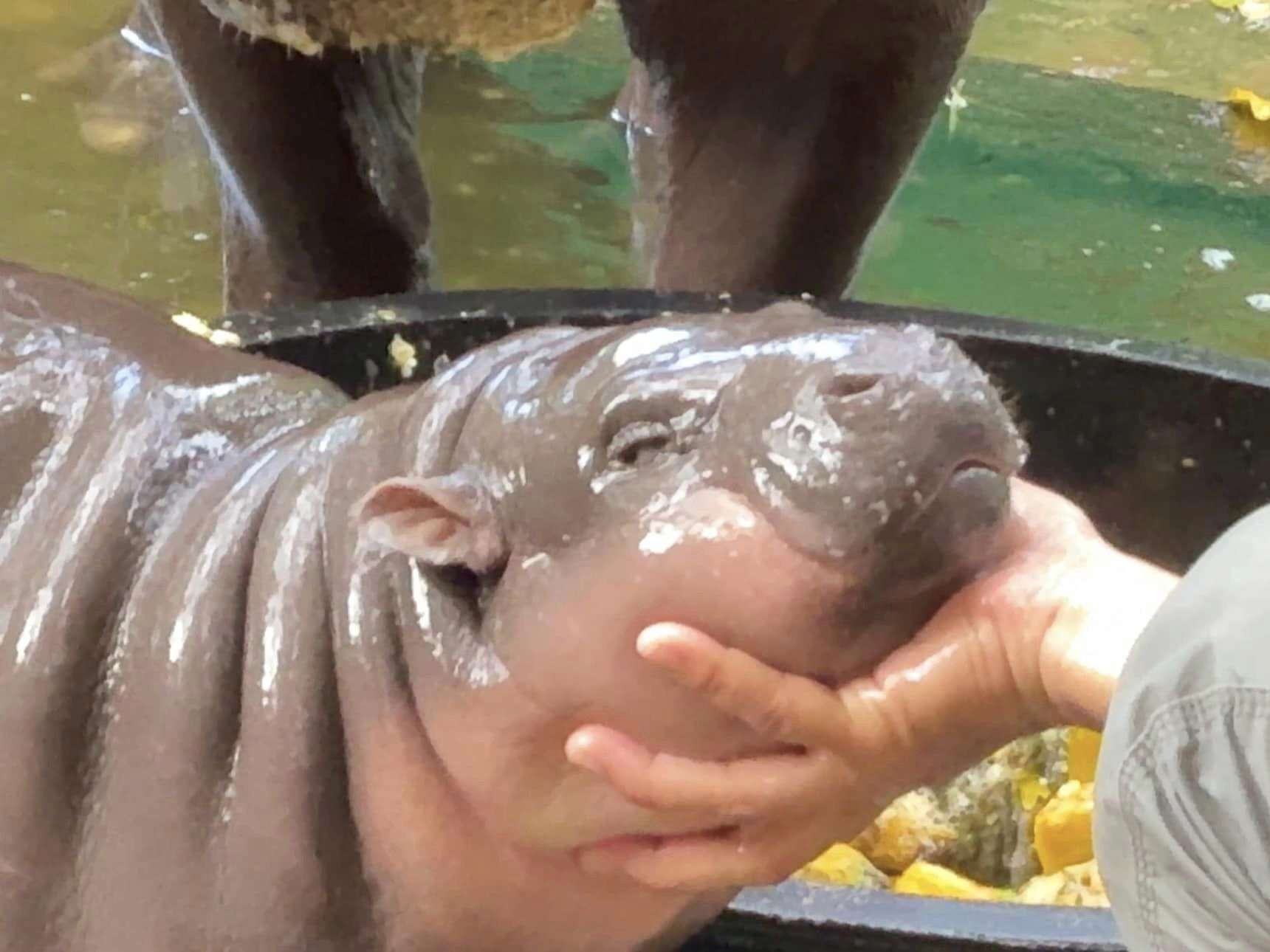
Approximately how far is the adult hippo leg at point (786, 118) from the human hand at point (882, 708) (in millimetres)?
330

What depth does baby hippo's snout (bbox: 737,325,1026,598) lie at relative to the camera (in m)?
0.33

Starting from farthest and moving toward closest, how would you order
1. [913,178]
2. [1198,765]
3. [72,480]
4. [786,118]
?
1. [913,178]
2. [786,118]
3. [72,480]
4. [1198,765]

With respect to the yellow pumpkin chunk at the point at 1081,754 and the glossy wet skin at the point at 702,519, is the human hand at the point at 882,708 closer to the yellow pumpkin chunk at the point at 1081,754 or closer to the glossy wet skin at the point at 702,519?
the glossy wet skin at the point at 702,519

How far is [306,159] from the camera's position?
743 mm

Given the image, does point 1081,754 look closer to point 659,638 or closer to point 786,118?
point 786,118

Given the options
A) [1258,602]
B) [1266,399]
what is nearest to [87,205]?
[1266,399]

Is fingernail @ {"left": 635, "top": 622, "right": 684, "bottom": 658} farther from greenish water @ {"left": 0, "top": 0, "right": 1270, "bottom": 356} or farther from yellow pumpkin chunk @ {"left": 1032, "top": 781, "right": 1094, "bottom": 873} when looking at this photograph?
greenish water @ {"left": 0, "top": 0, "right": 1270, "bottom": 356}

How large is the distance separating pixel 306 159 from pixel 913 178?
717 mm

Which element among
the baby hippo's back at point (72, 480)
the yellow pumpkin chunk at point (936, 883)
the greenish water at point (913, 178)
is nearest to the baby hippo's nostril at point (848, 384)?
the baby hippo's back at point (72, 480)

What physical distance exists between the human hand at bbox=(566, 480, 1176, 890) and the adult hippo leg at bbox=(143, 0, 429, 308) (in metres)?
0.43

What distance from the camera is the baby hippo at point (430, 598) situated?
1.10 feet

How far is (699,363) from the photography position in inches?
14.0

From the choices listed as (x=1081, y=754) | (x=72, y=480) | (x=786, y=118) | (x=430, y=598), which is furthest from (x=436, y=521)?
(x=1081, y=754)

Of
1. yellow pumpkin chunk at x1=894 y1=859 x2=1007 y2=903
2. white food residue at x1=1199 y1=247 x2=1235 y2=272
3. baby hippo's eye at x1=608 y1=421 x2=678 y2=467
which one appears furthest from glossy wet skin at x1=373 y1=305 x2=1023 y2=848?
white food residue at x1=1199 y1=247 x2=1235 y2=272
